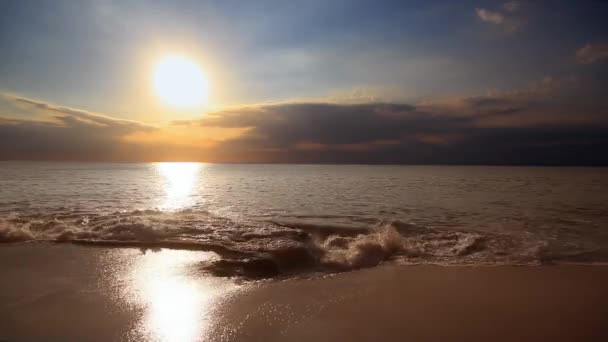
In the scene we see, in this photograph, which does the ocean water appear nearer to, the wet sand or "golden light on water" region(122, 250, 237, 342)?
"golden light on water" region(122, 250, 237, 342)

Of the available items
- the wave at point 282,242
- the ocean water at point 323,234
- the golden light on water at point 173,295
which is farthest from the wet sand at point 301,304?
the ocean water at point 323,234

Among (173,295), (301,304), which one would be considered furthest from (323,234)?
(173,295)

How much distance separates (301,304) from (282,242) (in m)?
4.09

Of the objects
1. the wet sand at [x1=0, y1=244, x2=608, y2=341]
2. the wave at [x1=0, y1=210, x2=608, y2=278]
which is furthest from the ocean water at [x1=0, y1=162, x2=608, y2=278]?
the wet sand at [x1=0, y1=244, x2=608, y2=341]

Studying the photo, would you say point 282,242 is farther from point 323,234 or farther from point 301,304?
point 301,304

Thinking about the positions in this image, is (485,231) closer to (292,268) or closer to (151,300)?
(292,268)

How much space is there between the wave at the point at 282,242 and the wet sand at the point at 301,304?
744 mm

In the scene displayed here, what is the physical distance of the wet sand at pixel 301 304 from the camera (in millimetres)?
4242

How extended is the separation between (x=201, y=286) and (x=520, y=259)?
7.64 m

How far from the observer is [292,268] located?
7.25m

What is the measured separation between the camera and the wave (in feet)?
24.9

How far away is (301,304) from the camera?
5.13 metres

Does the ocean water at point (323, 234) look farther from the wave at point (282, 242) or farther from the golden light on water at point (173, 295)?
the golden light on water at point (173, 295)

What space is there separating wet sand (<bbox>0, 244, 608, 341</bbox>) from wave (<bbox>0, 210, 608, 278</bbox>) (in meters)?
0.74
